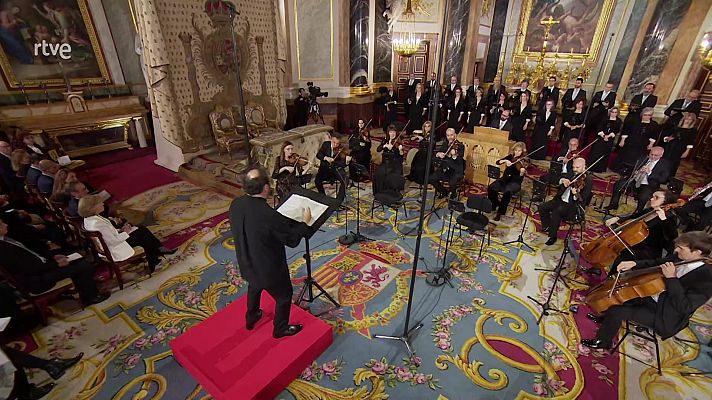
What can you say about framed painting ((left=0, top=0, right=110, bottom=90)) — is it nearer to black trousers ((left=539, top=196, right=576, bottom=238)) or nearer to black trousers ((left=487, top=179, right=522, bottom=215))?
black trousers ((left=487, top=179, right=522, bottom=215))

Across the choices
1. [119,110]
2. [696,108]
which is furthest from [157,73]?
[696,108]

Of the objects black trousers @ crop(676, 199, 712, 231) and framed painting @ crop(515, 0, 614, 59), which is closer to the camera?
black trousers @ crop(676, 199, 712, 231)

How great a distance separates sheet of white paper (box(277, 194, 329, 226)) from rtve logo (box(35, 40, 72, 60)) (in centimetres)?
862

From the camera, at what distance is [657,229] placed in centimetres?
398

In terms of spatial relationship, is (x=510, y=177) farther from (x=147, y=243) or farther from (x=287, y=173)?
(x=147, y=243)

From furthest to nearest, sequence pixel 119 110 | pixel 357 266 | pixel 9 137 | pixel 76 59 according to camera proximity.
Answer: pixel 119 110
pixel 76 59
pixel 9 137
pixel 357 266

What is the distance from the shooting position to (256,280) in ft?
9.41

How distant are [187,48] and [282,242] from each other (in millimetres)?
6768

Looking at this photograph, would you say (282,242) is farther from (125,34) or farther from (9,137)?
(125,34)

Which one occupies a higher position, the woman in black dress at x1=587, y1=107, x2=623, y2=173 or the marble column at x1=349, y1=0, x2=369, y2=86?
the marble column at x1=349, y1=0, x2=369, y2=86

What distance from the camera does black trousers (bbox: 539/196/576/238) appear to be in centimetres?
502

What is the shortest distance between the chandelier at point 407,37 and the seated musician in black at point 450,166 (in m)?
6.41

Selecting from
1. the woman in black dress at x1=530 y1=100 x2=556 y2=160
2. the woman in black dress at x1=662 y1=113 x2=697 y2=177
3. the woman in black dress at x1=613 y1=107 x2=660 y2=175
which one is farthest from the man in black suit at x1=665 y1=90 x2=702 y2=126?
the woman in black dress at x1=530 y1=100 x2=556 y2=160

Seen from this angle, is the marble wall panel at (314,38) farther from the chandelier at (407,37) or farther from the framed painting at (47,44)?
the framed painting at (47,44)
